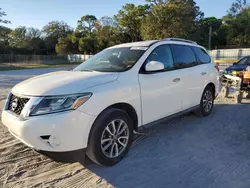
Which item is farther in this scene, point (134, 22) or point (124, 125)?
point (134, 22)

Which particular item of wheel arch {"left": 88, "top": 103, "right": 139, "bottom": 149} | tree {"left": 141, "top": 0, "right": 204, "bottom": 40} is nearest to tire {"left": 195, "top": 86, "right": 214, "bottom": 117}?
wheel arch {"left": 88, "top": 103, "right": 139, "bottom": 149}

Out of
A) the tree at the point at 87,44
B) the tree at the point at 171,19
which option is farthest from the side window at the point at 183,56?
the tree at the point at 87,44

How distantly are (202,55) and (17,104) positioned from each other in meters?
4.13

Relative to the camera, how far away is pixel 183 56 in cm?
454

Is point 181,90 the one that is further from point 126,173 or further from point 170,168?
point 126,173

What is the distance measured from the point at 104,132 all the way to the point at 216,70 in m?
3.90

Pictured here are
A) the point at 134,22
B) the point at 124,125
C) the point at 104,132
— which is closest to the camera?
the point at 104,132

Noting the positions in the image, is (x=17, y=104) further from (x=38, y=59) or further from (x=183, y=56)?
(x=38, y=59)

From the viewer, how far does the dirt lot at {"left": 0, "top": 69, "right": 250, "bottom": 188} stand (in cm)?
278

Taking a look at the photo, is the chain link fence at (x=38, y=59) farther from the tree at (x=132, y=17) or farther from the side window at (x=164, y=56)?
the side window at (x=164, y=56)

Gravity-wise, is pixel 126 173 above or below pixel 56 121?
below

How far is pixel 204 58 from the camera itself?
17.5ft

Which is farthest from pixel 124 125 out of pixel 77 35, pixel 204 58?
pixel 77 35

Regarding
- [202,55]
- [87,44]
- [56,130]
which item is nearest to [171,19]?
[87,44]
